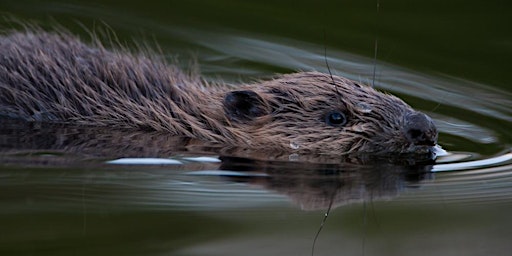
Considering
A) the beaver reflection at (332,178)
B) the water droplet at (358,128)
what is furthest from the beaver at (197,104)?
the beaver reflection at (332,178)

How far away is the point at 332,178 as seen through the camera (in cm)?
568

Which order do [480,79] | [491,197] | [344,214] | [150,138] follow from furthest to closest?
[480,79] → [150,138] → [491,197] → [344,214]

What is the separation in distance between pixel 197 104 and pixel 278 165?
2.98 ft


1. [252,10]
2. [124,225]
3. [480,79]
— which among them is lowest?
[124,225]

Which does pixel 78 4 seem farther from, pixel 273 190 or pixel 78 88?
pixel 273 190

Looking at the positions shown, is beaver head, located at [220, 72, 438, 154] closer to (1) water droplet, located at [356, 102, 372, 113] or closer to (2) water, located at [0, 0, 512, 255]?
(1) water droplet, located at [356, 102, 372, 113]

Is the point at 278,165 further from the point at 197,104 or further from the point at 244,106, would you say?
the point at 197,104

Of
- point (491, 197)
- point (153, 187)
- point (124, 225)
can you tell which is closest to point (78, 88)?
point (153, 187)

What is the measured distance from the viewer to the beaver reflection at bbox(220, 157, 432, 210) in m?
5.29

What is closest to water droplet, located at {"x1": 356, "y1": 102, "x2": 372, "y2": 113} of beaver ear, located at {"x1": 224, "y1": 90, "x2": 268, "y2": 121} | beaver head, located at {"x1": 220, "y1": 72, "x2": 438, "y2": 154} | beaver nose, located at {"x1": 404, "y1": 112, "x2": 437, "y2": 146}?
beaver head, located at {"x1": 220, "y1": 72, "x2": 438, "y2": 154}

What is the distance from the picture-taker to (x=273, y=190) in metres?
5.39

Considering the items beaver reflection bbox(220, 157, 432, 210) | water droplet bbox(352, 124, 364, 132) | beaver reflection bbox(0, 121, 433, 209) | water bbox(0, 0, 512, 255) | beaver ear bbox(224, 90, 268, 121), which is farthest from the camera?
beaver ear bbox(224, 90, 268, 121)

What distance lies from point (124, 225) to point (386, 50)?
4.15 meters

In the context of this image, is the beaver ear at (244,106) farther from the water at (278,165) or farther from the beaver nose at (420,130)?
the beaver nose at (420,130)
